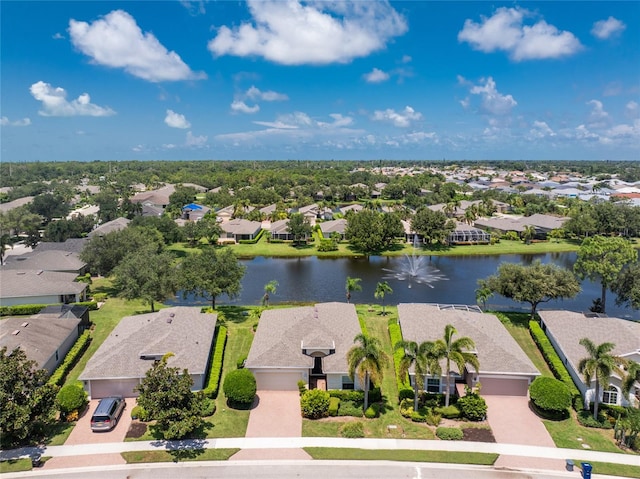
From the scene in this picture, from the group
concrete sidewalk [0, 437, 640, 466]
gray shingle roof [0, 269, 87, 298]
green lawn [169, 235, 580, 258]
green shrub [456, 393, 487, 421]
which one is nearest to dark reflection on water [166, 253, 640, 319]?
green lawn [169, 235, 580, 258]

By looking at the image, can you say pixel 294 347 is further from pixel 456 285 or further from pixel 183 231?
pixel 183 231

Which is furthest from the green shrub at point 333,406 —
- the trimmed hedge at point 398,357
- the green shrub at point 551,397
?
the green shrub at point 551,397

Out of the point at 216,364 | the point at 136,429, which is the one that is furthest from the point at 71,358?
the point at 136,429

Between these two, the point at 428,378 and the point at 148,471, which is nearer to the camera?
the point at 148,471

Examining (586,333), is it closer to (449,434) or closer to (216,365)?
(449,434)

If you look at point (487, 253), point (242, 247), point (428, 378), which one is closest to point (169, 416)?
point (428, 378)
